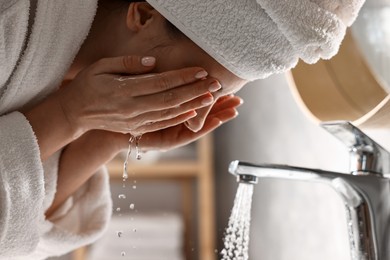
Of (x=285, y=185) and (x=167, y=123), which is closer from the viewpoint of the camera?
(x=167, y=123)

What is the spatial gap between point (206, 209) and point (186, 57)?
1226 mm

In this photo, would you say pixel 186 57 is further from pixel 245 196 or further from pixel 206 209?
pixel 206 209

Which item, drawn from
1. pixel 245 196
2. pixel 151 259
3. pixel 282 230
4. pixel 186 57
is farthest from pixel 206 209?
pixel 186 57

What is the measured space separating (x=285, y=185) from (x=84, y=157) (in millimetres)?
697

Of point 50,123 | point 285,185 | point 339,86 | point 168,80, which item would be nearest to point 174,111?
point 168,80

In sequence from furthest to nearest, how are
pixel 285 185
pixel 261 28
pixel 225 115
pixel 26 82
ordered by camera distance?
pixel 285 185
pixel 225 115
pixel 26 82
pixel 261 28

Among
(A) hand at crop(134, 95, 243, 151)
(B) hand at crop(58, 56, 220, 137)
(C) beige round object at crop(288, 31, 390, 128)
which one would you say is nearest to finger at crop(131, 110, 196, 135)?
(B) hand at crop(58, 56, 220, 137)

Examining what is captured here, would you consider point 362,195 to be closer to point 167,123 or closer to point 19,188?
point 167,123

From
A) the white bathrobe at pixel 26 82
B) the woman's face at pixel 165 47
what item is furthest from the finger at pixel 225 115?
the white bathrobe at pixel 26 82

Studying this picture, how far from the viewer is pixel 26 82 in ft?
2.66

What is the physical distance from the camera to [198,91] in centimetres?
73

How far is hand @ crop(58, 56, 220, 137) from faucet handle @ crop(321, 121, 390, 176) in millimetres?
183

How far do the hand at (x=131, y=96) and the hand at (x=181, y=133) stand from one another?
0.11 metres

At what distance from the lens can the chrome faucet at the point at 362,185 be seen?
2.66 feet
